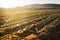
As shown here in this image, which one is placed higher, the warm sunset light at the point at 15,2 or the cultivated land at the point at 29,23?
Result: the warm sunset light at the point at 15,2

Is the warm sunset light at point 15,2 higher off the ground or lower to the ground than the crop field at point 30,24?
higher

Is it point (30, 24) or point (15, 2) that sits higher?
point (15, 2)

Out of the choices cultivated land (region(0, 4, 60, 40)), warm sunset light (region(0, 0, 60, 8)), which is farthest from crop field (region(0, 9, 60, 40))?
warm sunset light (region(0, 0, 60, 8))

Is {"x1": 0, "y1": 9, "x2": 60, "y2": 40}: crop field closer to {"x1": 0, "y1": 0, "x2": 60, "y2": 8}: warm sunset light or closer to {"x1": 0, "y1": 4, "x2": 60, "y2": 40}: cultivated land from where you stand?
{"x1": 0, "y1": 4, "x2": 60, "y2": 40}: cultivated land

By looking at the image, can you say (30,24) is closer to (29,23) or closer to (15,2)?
(29,23)

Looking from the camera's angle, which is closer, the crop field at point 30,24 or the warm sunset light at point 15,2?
the crop field at point 30,24

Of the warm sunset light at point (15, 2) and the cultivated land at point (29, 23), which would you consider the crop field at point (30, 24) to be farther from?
the warm sunset light at point (15, 2)

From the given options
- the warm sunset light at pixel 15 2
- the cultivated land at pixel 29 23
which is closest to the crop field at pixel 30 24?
the cultivated land at pixel 29 23

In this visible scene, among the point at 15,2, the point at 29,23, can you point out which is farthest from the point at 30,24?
the point at 15,2
